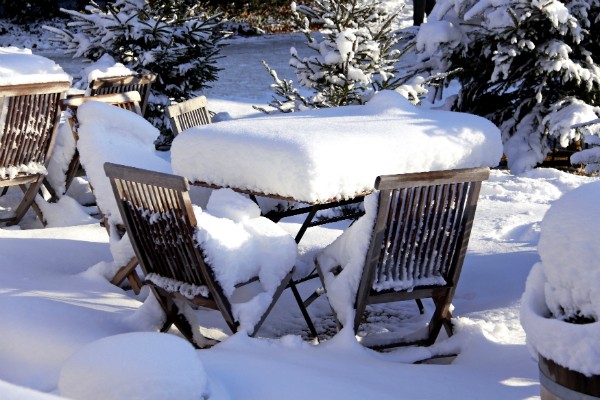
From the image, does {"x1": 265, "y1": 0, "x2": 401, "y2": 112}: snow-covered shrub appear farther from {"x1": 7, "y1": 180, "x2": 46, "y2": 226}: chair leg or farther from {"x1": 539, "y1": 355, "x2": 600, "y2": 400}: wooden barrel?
{"x1": 539, "y1": 355, "x2": 600, "y2": 400}: wooden barrel

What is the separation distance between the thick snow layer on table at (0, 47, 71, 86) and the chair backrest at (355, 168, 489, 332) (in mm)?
2750

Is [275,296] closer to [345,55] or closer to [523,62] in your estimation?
[345,55]

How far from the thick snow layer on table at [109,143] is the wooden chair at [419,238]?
1.40 m

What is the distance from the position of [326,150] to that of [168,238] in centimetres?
77

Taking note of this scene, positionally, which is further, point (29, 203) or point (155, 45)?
point (155, 45)

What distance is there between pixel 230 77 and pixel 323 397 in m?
12.0

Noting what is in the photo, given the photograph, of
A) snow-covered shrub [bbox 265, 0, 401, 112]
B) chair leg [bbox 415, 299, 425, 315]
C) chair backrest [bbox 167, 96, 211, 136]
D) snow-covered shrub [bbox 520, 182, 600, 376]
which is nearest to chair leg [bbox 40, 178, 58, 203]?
chair backrest [bbox 167, 96, 211, 136]

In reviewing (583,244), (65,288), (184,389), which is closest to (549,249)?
(583,244)

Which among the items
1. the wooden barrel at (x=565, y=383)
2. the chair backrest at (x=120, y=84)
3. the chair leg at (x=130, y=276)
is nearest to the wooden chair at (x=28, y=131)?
the chair backrest at (x=120, y=84)

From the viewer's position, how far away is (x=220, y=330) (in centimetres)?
405

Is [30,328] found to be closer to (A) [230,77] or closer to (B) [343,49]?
(B) [343,49]

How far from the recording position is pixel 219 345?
10.9 feet

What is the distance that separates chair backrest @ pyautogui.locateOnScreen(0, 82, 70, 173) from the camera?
203 inches

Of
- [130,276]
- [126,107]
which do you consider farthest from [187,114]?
[130,276]
